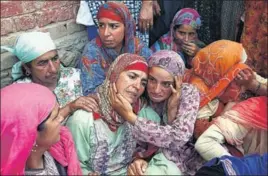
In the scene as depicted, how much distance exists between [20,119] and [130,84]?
41.6 inches

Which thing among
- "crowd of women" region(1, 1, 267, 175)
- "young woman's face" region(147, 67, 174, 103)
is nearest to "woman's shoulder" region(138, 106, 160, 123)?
"crowd of women" region(1, 1, 267, 175)

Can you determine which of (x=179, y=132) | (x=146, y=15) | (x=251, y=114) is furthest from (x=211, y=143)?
(x=146, y=15)

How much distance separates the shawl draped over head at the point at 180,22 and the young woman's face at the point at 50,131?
2.18 metres

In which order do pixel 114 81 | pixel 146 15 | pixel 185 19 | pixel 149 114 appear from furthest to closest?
pixel 185 19, pixel 146 15, pixel 149 114, pixel 114 81

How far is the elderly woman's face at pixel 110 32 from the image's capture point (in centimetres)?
321

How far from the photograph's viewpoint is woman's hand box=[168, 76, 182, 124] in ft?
8.66

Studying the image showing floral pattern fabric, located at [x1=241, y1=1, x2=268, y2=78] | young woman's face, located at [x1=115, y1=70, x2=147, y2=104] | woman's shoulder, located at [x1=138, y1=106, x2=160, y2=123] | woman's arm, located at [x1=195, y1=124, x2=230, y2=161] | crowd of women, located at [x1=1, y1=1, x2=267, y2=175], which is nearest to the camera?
crowd of women, located at [x1=1, y1=1, x2=267, y2=175]

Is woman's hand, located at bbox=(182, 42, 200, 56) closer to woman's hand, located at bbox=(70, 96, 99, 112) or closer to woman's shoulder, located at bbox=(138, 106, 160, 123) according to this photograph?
woman's shoulder, located at bbox=(138, 106, 160, 123)

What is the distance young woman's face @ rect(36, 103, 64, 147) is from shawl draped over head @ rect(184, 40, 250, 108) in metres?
1.31

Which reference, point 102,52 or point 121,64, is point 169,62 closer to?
point 121,64

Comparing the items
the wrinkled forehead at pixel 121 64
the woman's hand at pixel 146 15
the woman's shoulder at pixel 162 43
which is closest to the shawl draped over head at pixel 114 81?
the wrinkled forehead at pixel 121 64

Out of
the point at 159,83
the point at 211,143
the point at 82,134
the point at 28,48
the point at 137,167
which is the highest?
the point at 28,48

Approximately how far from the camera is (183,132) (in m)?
2.55

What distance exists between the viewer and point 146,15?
12.0 feet
